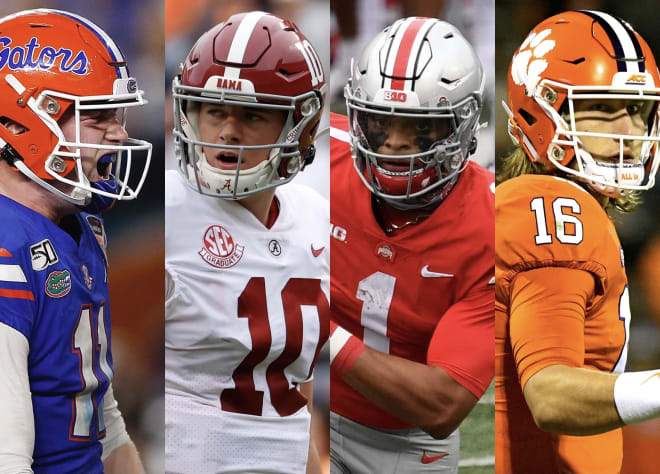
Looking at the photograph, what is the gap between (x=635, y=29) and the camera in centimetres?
301

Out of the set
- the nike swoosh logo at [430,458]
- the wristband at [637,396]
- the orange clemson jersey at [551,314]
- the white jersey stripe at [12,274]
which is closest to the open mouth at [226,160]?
the white jersey stripe at [12,274]

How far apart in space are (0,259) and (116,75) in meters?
0.58

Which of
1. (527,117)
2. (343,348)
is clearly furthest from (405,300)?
(527,117)

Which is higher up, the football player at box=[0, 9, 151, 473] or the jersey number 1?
the football player at box=[0, 9, 151, 473]

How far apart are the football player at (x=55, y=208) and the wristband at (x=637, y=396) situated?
4.99ft

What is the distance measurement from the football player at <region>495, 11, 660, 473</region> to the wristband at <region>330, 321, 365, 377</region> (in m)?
0.46

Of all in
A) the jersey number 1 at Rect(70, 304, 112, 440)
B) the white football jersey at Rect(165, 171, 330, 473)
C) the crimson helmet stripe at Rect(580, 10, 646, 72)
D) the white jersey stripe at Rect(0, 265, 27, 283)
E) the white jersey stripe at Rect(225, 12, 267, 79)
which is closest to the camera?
the white jersey stripe at Rect(0, 265, 27, 283)

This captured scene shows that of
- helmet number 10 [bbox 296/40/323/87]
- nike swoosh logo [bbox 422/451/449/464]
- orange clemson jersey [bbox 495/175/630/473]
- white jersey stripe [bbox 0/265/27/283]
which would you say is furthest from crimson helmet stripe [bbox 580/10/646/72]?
white jersey stripe [bbox 0/265/27/283]

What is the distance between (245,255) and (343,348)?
1.39 ft

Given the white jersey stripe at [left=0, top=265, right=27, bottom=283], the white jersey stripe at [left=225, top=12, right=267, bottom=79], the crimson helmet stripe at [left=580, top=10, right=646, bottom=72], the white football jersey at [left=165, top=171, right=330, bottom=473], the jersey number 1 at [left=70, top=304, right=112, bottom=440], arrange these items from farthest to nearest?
the crimson helmet stripe at [left=580, top=10, right=646, bottom=72] < the white football jersey at [left=165, top=171, right=330, bottom=473] < the white jersey stripe at [left=225, top=12, right=267, bottom=79] < the jersey number 1 at [left=70, top=304, right=112, bottom=440] < the white jersey stripe at [left=0, top=265, right=27, bottom=283]

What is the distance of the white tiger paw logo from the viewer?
2832mm

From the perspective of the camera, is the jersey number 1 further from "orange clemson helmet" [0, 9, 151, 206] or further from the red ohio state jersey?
the red ohio state jersey

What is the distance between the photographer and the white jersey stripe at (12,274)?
221cm

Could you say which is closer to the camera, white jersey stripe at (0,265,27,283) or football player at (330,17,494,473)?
white jersey stripe at (0,265,27,283)
